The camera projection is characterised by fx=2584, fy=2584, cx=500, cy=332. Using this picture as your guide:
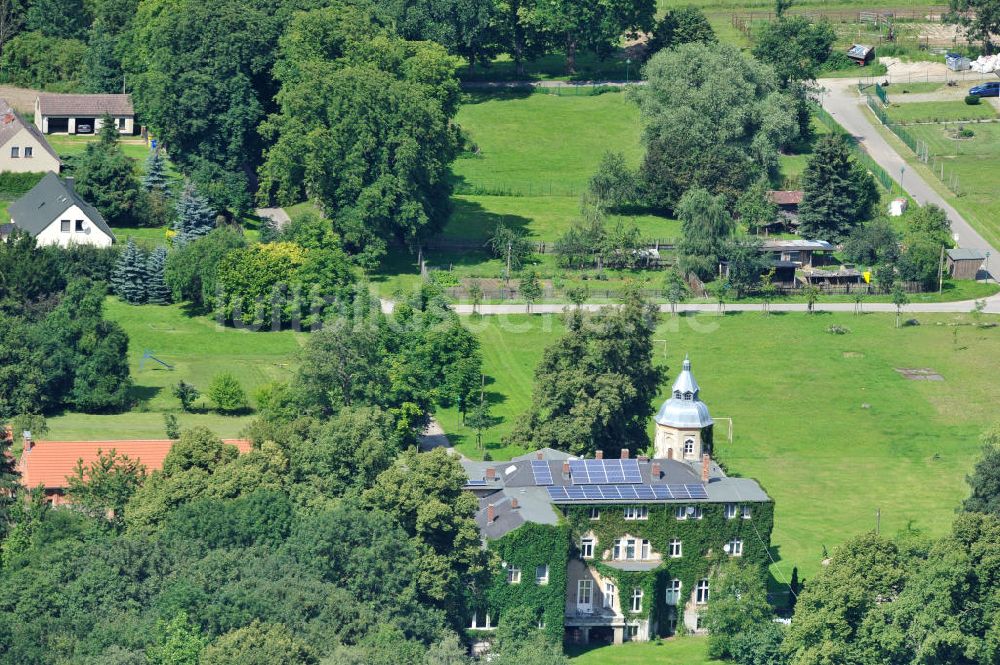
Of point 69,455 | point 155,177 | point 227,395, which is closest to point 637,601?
point 227,395

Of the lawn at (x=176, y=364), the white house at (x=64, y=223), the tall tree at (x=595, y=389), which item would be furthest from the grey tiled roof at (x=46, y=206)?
the tall tree at (x=595, y=389)

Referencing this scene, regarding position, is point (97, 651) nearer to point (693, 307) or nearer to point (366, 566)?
point (366, 566)

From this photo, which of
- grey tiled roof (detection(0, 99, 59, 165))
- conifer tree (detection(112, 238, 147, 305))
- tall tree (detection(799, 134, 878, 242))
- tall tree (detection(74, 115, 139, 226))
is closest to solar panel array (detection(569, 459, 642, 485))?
conifer tree (detection(112, 238, 147, 305))

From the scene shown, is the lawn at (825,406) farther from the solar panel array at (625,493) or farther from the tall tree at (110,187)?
the tall tree at (110,187)

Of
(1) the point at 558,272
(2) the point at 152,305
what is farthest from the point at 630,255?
(2) the point at 152,305

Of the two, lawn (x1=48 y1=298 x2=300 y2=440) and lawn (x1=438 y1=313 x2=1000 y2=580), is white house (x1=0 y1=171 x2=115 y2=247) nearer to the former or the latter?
lawn (x1=48 y1=298 x2=300 y2=440)

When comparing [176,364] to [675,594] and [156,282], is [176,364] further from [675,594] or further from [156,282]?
[675,594]
